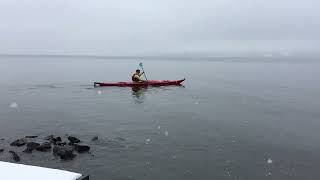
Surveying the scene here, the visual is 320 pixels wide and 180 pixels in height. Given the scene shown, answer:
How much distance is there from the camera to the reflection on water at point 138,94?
48906 millimetres

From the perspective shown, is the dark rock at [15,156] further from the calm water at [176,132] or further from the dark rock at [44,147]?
the dark rock at [44,147]

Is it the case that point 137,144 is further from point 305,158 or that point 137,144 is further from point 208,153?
point 305,158

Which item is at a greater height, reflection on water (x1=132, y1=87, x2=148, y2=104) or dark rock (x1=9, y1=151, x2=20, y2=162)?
reflection on water (x1=132, y1=87, x2=148, y2=104)

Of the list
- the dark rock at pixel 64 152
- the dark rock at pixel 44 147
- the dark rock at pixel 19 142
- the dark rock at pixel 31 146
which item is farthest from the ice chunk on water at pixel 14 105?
the dark rock at pixel 64 152

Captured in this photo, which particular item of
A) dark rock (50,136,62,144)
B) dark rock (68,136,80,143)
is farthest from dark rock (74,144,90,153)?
dark rock (50,136,62,144)

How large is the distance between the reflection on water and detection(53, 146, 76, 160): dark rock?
2331 centimetres

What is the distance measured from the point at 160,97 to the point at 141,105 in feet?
23.8

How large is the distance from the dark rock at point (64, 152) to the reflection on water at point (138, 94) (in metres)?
23.3

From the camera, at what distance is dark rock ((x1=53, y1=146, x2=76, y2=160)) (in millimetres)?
23469

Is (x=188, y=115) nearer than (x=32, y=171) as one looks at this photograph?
No

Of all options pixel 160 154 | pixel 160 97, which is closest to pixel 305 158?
pixel 160 154

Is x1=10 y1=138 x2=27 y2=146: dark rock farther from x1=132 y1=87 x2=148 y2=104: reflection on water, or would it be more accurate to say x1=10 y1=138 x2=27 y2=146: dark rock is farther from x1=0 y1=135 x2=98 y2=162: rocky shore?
x1=132 y1=87 x2=148 y2=104: reflection on water

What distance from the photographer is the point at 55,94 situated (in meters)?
56.3

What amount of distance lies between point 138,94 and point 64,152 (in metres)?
30.4
